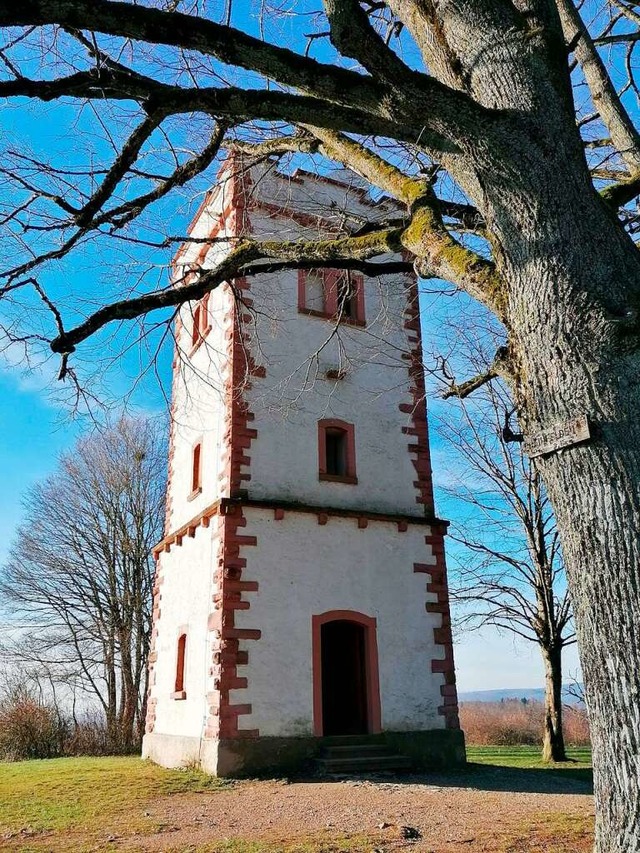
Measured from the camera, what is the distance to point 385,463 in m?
15.0

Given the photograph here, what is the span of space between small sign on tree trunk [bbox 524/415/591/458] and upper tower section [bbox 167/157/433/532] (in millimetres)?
9286

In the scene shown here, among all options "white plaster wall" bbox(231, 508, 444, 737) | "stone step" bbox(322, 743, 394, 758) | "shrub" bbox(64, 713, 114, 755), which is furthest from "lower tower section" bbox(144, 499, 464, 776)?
"shrub" bbox(64, 713, 114, 755)

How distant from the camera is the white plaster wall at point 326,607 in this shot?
12.2 m

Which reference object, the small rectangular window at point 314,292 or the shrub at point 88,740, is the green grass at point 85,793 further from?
the small rectangular window at point 314,292

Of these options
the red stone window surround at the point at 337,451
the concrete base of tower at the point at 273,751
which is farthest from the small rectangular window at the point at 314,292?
the concrete base of tower at the point at 273,751

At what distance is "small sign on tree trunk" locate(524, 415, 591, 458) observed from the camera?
3572 millimetres

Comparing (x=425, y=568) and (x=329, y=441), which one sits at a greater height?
(x=329, y=441)

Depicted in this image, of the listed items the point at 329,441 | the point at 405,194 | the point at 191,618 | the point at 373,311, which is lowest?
the point at 191,618

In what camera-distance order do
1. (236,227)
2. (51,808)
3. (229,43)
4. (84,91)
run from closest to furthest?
(229,43), (84,91), (51,808), (236,227)

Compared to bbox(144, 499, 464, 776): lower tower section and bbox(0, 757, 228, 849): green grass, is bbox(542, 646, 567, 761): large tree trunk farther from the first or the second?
bbox(0, 757, 228, 849): green grass

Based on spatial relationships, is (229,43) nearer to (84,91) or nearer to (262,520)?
(84,91)

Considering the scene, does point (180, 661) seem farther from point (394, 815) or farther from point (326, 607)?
point (394, 815)

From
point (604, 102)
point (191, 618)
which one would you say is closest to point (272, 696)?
point (191, 618)

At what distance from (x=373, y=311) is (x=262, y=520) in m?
6.20
